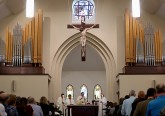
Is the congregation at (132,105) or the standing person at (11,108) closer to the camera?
the congregation at (132,105)

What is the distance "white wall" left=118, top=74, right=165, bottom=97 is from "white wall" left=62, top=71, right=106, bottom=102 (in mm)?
10147

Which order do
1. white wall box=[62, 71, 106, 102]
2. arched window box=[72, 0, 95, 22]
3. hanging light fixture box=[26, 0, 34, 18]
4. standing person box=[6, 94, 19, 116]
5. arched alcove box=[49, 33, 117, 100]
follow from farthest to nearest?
white wall box=[62, 71, 106, 102]
arched window box=[72, 0, 95, 22]
arched alcove box=[49, 33, 117, 100]
hanging light fixture box=[26, 0, 34, 18]
standing person box=[6, 94, 19, 116]

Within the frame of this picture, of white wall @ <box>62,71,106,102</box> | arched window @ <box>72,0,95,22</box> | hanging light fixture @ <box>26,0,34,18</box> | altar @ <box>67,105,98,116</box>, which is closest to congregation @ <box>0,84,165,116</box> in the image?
altar @ <box>67,105,98,116</box>

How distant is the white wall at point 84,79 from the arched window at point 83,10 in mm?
8199

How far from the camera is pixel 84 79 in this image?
2789 centimetres

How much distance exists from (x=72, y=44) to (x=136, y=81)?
166 inches

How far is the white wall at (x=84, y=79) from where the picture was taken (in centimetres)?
2784

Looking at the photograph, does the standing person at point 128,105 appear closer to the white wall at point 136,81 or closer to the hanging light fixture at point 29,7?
the white wall at point 136,81

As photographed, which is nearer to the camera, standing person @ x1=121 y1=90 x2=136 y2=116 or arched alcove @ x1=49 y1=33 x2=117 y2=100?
standing person @ x1=121 y1=90 x2=136 y2=116

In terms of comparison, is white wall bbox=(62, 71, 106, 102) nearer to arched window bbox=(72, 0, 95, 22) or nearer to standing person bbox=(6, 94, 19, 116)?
arched window bbox=(72, 0, 95, 22)

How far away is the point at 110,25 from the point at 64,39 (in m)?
2.56

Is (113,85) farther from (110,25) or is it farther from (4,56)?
(4,56)

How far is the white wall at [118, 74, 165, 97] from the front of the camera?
1761 cm

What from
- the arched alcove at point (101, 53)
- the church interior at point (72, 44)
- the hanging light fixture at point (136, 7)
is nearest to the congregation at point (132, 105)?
the church interior at point (72, 44)
